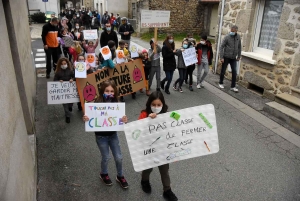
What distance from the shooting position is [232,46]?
741cm

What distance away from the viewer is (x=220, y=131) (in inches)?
213

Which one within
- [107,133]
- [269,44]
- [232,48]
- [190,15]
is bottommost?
[107,133]

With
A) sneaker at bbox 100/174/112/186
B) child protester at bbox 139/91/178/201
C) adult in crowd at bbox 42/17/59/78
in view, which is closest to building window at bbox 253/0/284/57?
child protester at bbox 139/91/178/201

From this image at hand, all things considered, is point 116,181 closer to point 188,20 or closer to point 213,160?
point 213,160

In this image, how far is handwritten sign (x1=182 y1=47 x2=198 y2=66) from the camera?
721 cm

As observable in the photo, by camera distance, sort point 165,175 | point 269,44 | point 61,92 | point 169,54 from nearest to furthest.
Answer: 1. point 165,175
2. point 61,92
3. point 169,54
4. point 269,44

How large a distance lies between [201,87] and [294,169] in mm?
4245

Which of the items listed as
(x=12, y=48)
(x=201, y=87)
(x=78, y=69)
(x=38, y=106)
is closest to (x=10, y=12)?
(x=12, y=48)

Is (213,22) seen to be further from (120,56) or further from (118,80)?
(118,80)

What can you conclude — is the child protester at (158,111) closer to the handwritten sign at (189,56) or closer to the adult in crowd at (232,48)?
the handwritten sign at (189,56)

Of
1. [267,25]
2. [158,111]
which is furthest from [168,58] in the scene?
[158,111]

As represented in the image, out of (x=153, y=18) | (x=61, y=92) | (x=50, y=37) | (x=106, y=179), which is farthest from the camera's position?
(x=50, y=37)

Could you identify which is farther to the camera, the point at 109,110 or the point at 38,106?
the point at 38,106

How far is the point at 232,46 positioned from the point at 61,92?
494 centimetres
